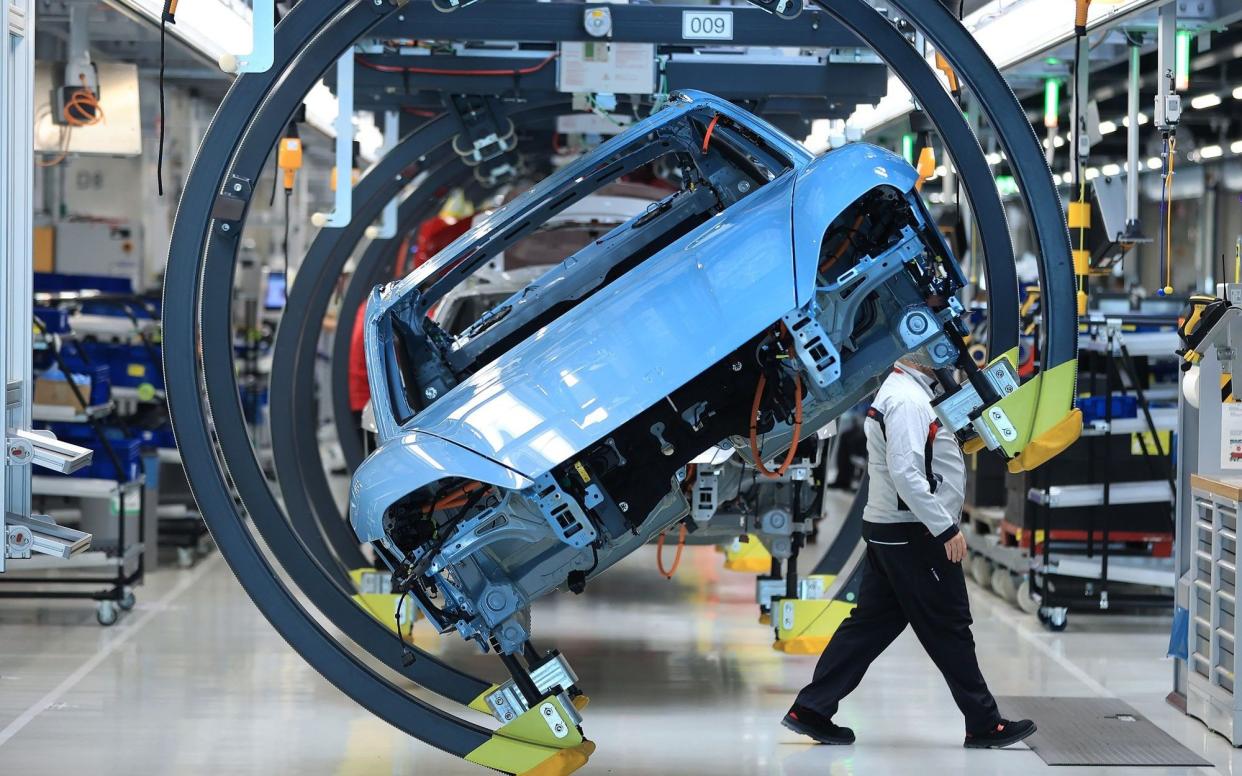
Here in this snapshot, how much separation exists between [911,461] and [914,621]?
0.68 metres

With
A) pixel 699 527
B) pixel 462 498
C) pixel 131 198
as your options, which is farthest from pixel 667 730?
pixel 131 198

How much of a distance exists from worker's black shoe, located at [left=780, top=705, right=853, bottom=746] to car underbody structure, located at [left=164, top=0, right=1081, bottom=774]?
3.92ft

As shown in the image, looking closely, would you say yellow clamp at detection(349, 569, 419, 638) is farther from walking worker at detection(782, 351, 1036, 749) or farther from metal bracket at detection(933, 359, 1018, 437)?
metal bracket at detection(933, 359, 1018, 437)

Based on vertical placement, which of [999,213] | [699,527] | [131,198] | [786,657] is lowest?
[786,657]

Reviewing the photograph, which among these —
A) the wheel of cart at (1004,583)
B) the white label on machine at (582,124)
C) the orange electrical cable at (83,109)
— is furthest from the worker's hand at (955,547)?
the orange electrical cable at (83,109)

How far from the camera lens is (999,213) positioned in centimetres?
516

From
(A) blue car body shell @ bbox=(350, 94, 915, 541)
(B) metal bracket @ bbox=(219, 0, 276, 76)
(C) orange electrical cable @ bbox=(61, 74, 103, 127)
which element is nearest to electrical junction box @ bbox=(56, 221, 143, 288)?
(C) orange electrical cable @ bbox=(61, 74, 103, 127)

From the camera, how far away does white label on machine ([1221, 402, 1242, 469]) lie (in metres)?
6.84

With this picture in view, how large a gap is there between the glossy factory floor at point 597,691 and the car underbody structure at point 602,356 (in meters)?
0.77

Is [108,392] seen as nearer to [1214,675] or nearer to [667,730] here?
[667,730]

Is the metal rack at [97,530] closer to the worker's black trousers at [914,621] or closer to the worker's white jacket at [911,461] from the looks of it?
the worker's black trousers at [914,621]

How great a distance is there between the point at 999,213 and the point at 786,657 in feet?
12.8

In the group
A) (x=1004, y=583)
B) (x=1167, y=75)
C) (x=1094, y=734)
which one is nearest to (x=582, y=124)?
(x=1167, y=75)

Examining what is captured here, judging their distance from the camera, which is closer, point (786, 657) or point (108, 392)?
point (786, 657)
